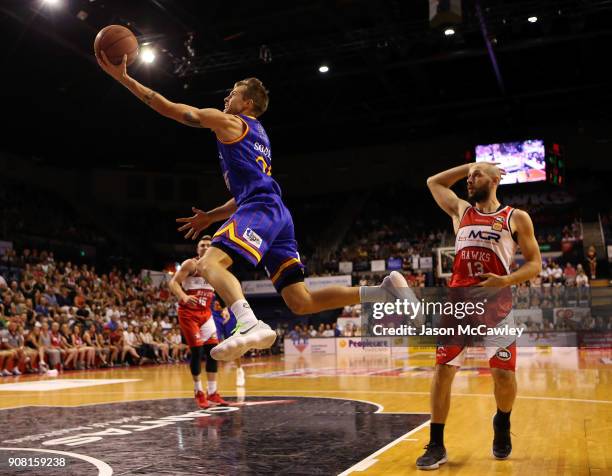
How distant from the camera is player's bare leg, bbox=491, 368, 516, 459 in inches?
166

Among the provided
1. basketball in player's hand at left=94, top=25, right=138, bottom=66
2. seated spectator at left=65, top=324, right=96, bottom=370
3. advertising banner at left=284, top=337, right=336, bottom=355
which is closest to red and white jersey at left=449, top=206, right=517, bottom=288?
basketball in player's hand at left=94, top=25, right=138, bottom=66

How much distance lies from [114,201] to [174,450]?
26758mm

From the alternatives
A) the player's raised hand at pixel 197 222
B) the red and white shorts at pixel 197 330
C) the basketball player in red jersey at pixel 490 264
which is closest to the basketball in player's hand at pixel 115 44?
the player's raised hand at pixel 197 222

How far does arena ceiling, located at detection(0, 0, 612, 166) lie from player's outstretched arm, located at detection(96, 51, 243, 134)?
11.8 meters

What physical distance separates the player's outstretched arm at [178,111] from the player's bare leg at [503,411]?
243 cm

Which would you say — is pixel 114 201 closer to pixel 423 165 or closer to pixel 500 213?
pixel 423 165

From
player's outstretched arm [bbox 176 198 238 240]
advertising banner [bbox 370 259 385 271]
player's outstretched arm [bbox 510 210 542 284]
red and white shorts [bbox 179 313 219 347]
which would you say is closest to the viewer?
player's outstretched arm [bbox 510 210 542 284]

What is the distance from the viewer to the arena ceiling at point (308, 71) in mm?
16078

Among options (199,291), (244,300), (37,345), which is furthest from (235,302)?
(37,345)

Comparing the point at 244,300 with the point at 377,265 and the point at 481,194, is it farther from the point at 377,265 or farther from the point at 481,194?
the point at 377,265

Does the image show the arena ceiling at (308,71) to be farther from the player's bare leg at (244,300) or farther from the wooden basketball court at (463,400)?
the player's bare leg at (244,300)

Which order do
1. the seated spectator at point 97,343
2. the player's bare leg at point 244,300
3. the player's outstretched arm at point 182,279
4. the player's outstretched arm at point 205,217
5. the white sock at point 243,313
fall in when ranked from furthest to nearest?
Result: the seated spectator at point 97,343, the player's outstretched arm at point 182,279, the player's outstretched arm at point 205,217, the white sock at point 243,313, the player's bare leg at point 244,300

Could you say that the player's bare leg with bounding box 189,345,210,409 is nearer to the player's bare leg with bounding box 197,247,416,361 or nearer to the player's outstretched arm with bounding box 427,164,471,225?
the player's bare leg with bounding box 197,247,416,361

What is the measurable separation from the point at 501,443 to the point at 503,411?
0.74 ft
